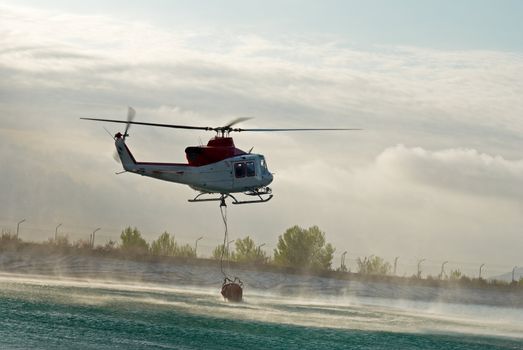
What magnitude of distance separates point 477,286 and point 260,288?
42.8 meters

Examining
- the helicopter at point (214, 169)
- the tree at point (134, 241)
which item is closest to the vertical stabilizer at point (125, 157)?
the helicopter at point (214, 169)

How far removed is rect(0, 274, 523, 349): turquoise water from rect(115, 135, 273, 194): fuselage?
9.24 m

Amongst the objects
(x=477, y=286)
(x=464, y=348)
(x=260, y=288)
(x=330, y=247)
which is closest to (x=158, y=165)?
(x=464, y=348)

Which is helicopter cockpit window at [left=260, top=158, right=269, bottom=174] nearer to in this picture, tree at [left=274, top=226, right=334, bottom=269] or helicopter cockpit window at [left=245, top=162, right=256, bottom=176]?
helicopter cockpit window at [left=245, top=162, right=256, bottom=176]

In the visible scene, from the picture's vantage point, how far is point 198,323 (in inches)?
2844

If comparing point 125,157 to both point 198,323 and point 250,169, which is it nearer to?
point 250,169

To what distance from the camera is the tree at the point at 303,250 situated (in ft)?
486

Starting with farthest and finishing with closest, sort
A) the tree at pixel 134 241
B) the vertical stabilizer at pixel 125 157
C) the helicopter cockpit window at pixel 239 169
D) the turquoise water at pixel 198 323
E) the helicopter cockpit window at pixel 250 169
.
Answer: the tree at pixel 134 241, the helicopter cockpit window at pixel 250 169, the helicopter cockpit window at pixel 239 169, the vertical stabilizer at pixel 125 157, the turquoise water at pixel 198 323

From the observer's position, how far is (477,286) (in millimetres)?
155000

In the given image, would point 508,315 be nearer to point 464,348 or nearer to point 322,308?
point 322,308

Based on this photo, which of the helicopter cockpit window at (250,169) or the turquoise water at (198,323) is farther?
the helicopter cockpit window at (250,169)

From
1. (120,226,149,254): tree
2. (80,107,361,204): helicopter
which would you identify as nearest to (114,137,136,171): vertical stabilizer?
(80,107,361,204): helicopter

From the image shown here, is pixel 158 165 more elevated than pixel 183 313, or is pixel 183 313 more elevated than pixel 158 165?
pixel 158 165

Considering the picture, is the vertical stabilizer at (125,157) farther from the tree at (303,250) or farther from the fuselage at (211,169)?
the tree at (303,250)
